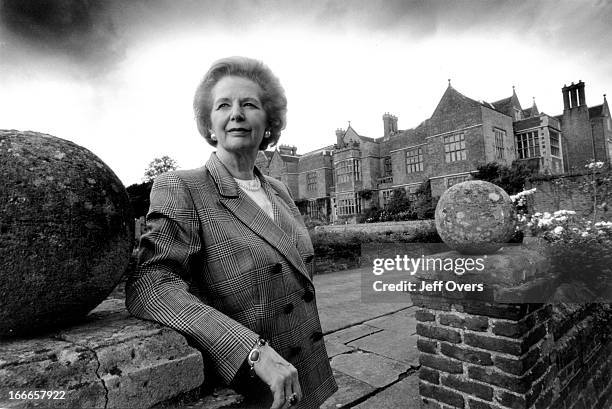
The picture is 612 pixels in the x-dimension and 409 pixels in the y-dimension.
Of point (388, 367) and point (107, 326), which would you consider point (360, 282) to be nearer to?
point (388, 367)

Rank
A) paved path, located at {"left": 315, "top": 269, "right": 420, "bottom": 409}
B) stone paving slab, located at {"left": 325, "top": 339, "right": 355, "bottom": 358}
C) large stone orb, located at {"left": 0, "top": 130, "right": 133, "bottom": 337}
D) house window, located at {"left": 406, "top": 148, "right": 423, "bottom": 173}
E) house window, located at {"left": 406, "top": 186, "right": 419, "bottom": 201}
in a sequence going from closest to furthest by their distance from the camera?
1. large stone orb, located at {"left": 0, "top": 130, "right": 133, "bottom": 337}
2. paved path, located at {"left": 315, "top": 269, "right": 420, "bottom": 409}
3. stone paving slab, located at {"left": 325, "top": 339, "right": 355, "bottom": 358}
4. house window, located at {"left": 406, "top": 186, "right": 419, "bottom": 201}
5. house window, located at {"left": 406, "top": 148, "right": 423, "bottom": 173}

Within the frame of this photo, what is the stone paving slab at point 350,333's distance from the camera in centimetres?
436

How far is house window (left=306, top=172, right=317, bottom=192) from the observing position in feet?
125

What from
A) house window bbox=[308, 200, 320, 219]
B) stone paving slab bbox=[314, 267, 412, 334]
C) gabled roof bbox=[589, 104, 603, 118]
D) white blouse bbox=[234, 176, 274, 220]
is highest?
gabled roof bbox=[589, 104, 603, 118]

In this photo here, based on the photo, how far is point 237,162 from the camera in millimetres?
1634

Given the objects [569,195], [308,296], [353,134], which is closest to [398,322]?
[308,296]

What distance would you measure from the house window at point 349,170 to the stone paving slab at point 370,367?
29034mm

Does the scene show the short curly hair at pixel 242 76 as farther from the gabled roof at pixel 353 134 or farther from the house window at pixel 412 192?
the gabled roof at pixel 353 134

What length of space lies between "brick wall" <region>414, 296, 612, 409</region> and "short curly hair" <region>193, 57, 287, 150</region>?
1.84 meters

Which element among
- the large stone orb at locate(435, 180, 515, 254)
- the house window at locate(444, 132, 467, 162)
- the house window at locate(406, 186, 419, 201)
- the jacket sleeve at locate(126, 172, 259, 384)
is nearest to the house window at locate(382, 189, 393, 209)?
the house window at locate(406, 186, 419, 201)

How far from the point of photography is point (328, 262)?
11.5m

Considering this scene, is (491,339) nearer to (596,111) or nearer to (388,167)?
(388,167)

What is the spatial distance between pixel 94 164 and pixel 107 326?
0.52 m

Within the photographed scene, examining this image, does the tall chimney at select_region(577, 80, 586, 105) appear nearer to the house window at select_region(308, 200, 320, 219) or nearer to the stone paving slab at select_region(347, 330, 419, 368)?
the house window at select_region(308, 200, 320, 219)
